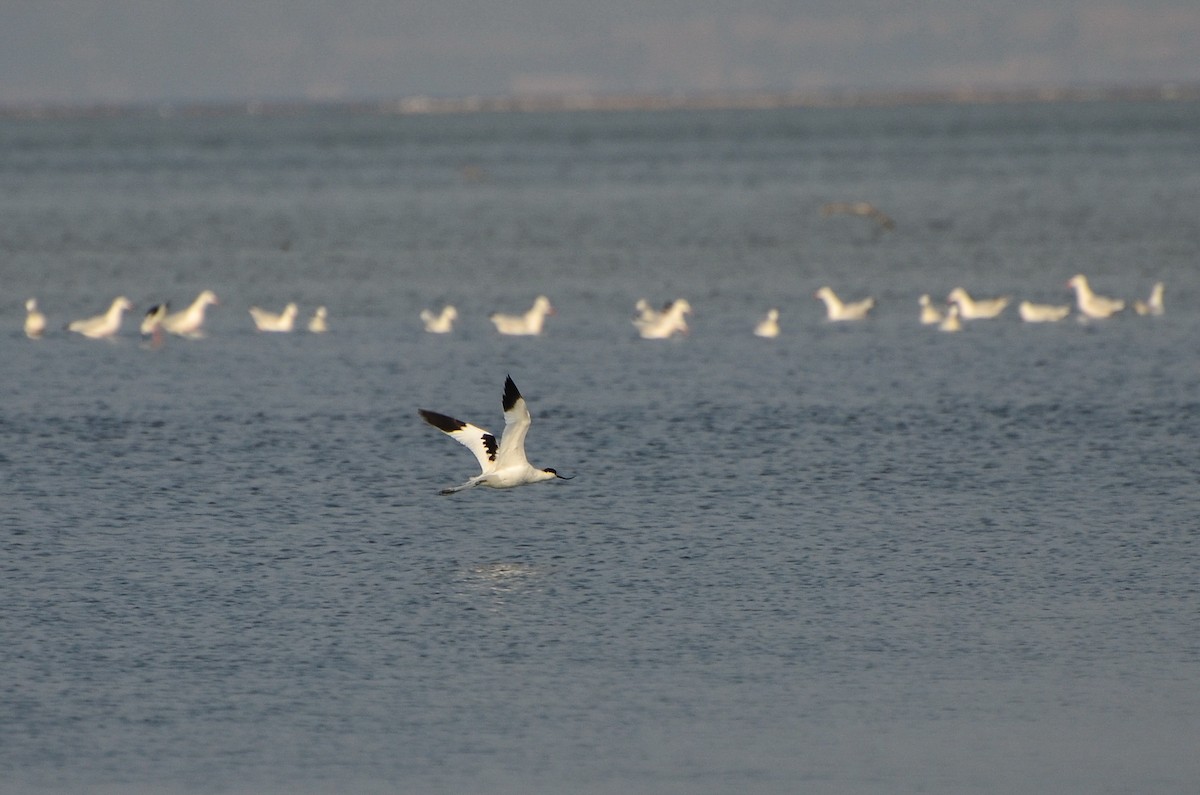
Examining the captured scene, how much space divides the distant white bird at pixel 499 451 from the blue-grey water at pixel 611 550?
1.78 feet

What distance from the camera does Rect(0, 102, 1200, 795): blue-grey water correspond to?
38.7ft

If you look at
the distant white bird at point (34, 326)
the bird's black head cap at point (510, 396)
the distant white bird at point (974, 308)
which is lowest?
the distant white bird at point (34, 326)

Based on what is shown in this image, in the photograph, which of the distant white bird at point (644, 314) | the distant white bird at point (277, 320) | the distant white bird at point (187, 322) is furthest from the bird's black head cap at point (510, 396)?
the distant white bird at point (187, 322)

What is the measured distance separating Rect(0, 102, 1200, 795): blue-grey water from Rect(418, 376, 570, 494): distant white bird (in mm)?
541

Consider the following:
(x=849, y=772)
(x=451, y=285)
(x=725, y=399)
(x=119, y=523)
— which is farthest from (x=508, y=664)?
(x=451, y=285)

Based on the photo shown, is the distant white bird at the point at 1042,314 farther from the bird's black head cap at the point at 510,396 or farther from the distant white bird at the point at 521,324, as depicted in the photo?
the bird's black head cap at the point at 510,396

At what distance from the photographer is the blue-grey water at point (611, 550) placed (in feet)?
38.7

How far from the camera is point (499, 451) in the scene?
1708 centimetres

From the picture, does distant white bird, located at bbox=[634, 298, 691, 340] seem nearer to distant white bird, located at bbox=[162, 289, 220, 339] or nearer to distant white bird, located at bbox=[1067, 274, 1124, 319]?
distant white bird, located at bbox=[1067, 274, 1124, 319]

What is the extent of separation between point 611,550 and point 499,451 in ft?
4.59

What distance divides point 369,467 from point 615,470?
2811 mm

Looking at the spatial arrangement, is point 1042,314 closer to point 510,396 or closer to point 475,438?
point 475,438

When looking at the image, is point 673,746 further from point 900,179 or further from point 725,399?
point 900,179

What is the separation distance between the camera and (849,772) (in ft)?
36.8
